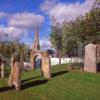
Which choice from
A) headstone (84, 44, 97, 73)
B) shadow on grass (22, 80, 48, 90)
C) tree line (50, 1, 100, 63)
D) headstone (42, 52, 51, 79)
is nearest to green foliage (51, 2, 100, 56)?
tree line (50, 1, 100, 63)

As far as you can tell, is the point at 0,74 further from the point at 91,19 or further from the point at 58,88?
the point at 91,19

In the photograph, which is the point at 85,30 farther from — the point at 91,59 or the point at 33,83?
the point at 33,83

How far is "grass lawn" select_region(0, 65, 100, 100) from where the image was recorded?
25453 mm

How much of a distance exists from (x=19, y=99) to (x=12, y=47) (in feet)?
211

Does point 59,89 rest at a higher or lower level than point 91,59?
lower

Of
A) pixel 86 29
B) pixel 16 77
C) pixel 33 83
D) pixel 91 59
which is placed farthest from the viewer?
pixel 86 29

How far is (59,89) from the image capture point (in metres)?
27.5

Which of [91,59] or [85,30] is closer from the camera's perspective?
[91,59]

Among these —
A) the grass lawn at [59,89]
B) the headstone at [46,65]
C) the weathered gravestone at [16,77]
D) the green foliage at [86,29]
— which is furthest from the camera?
the green foliage at [86,29]

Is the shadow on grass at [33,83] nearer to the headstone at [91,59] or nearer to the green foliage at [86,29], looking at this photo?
the headstone at [91,59]

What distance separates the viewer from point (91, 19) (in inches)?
1962

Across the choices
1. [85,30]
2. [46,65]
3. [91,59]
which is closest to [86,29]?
[85,30]

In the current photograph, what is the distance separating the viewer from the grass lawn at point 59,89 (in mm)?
25453

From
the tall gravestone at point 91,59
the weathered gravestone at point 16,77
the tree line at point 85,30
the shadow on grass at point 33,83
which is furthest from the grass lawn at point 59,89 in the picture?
the tree line at point 85,30
